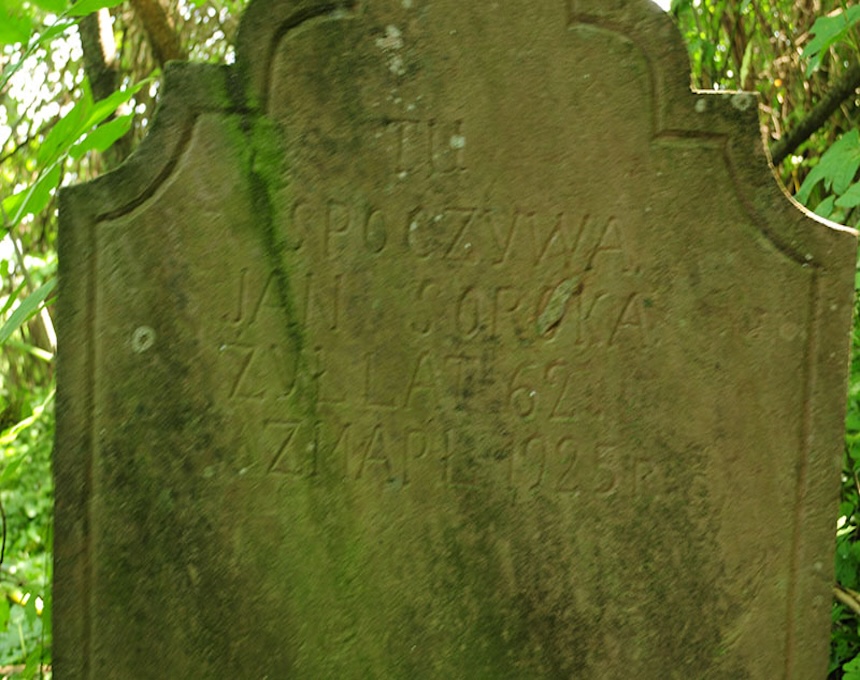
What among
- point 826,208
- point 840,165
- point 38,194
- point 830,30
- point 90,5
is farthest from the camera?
point 826,208

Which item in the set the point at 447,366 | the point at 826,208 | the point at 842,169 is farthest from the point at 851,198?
the point at 447,366

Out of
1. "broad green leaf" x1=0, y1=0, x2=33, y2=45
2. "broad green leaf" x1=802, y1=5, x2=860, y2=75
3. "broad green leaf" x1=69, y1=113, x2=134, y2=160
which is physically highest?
"broad green leaf" x1=802, y1=5, x2=860, y2=75

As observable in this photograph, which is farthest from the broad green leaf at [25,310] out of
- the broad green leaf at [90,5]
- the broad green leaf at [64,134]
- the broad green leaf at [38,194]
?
the broad green leaf at [90,5]

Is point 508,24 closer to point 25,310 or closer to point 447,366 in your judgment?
point 447,366

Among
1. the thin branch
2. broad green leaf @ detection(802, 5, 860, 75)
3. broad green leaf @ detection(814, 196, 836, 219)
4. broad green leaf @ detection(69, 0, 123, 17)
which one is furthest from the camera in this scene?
the thin branch

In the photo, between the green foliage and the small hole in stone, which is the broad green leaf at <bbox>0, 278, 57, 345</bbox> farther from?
the green foliage

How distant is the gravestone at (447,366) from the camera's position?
6.72 ft

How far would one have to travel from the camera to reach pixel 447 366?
211 cm

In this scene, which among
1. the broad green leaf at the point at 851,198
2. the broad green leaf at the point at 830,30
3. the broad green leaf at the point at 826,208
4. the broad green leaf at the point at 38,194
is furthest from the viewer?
the broad green leaf at the point at 826,208

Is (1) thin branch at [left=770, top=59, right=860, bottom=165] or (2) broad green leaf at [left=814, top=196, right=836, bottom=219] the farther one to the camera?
(1) thin branch at [left=770, top=59, right=860, bottom=165]

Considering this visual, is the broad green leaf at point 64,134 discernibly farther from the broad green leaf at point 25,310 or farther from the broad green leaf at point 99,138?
the broad green leaf at point 25,310

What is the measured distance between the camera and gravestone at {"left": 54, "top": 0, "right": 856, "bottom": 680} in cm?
205

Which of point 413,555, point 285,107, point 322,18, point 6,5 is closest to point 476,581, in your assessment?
point 413,555

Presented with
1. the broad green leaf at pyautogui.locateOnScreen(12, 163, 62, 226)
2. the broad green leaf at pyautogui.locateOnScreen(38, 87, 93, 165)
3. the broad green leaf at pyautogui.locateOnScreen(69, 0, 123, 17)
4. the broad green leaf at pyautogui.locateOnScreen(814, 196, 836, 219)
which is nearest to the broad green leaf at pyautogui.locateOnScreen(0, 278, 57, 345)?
the broad green leaf at pyautogui.locateOnScreen(12, 163, 62, 226)
